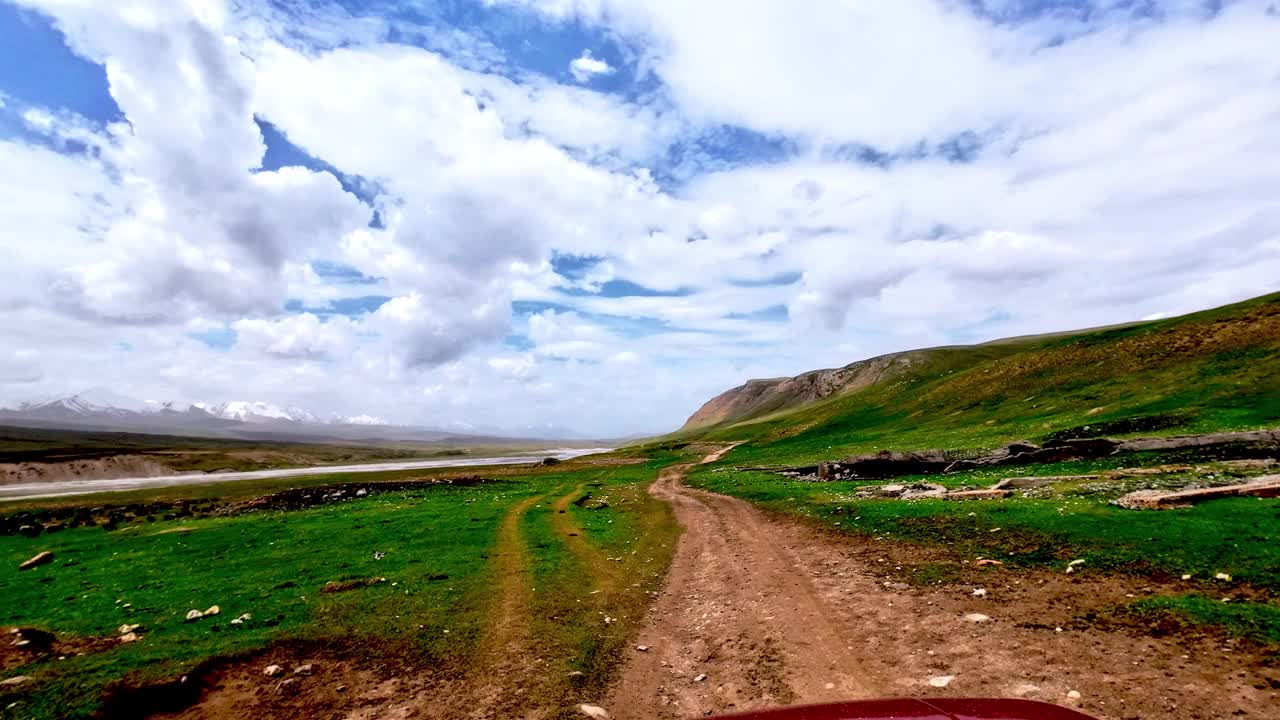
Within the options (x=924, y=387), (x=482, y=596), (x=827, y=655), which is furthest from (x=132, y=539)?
(x=924, y=387)

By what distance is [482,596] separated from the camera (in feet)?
59.7

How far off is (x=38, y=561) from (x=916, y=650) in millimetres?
41187

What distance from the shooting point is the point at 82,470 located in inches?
5167

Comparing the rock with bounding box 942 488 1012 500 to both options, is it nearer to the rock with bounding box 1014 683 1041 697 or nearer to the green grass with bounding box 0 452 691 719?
the green grass with bounding box 0 452 691 719

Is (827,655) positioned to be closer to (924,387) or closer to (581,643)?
(581,643)

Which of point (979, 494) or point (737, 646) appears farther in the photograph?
point (979, 494)

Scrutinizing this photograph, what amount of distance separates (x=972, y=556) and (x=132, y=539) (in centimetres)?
4794

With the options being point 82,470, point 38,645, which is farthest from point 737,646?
point 82,470

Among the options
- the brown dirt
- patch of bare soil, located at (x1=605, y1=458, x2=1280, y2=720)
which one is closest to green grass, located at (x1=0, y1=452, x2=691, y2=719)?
the brown dirt

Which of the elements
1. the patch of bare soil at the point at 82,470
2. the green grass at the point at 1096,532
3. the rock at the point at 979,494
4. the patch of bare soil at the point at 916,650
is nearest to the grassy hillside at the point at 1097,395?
the rock at the point at 979,494

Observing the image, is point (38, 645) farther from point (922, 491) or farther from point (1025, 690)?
point (922, 491)

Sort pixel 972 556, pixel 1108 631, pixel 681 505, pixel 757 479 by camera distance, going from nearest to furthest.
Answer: pixel 1108 631, pixel 972 556, pixel 681 505, pixel 757 479

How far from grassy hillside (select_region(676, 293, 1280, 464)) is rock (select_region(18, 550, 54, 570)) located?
61.5 meters

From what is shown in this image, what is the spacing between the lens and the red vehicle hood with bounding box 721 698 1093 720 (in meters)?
8.55
